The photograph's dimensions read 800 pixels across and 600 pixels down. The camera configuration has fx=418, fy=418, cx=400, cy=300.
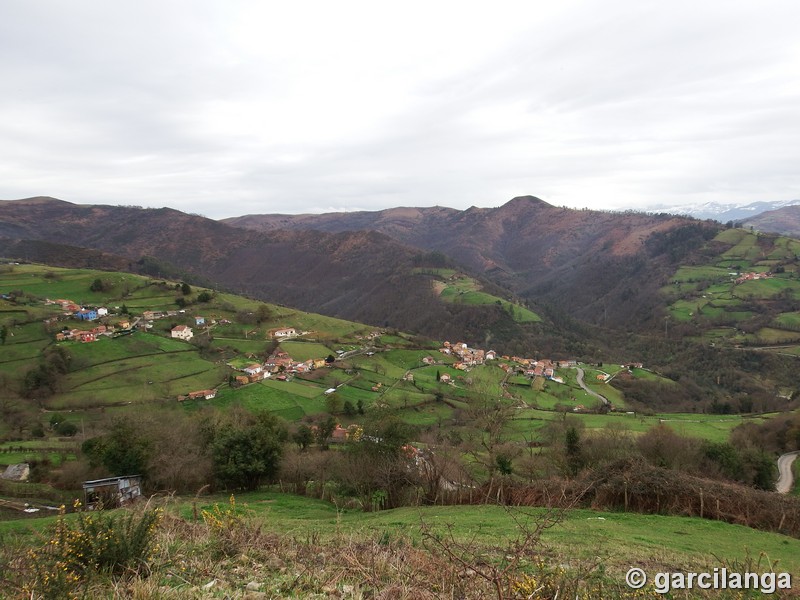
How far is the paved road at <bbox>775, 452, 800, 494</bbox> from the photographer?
26.1 meters

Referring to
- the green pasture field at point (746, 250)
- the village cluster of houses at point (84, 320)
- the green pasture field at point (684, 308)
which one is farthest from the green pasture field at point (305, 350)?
the green pasture field at point (746, 250)

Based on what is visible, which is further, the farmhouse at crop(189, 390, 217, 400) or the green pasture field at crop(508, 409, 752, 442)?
the farmhouse at crop(189, 390, 217, 400)

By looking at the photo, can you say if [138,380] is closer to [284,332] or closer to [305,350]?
[305,350]

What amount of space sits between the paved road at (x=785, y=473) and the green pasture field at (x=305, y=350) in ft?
164

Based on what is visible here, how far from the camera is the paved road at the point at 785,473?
26094 mm

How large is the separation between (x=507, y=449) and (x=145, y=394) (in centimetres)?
3724

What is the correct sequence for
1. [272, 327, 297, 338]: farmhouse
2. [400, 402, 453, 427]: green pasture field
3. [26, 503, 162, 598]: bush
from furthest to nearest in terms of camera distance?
[272, 327, 297, 338]: farmhouse, [400, 402, 453, 427]: green pasture field, [26, 503, 162, 598]: bush

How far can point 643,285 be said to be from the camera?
13938cm

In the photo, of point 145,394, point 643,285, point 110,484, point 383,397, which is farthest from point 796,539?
point 643,285

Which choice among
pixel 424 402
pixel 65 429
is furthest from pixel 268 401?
pixel 424 402

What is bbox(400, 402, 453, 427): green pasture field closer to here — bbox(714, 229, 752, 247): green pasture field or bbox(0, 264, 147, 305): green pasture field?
bbox(0, 264, 147, 305): green pasture field

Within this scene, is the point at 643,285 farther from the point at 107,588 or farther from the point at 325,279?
the point at 107,588

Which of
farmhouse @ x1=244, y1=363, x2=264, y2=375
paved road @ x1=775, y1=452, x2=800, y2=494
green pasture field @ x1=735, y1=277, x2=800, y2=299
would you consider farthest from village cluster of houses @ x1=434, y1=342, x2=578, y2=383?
green pasture field @ x1=735, y1=277, x2=800, y2=299

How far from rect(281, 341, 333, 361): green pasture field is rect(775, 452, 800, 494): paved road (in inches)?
1968
